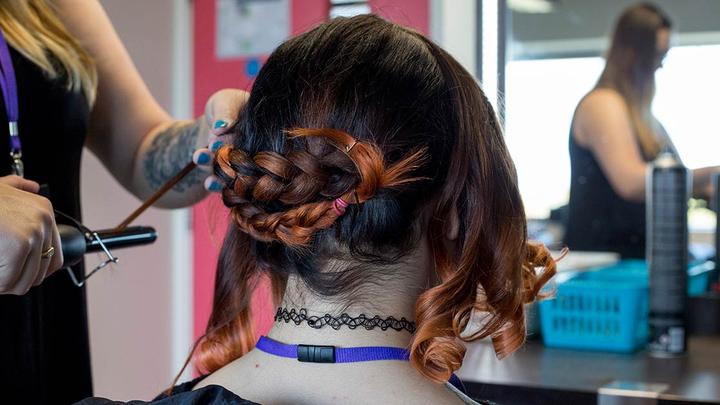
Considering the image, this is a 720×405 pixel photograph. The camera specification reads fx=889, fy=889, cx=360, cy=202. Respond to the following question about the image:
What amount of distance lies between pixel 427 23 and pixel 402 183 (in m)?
2.10

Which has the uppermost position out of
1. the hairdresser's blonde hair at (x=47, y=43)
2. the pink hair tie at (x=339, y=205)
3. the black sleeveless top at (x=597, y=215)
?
the hairdresser's blonde hair at (x=47, y=43)

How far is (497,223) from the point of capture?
100cm

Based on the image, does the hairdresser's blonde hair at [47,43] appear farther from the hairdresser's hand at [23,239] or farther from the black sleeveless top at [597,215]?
the black sleeveless top at [597,215]

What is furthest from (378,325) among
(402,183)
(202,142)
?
(202,142)

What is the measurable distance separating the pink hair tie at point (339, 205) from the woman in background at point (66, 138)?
1.26ft

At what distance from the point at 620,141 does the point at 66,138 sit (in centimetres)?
154

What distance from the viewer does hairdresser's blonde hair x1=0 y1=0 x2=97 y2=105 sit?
4.35 ft

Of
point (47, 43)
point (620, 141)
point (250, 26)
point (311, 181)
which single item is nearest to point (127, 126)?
point (47, 43)

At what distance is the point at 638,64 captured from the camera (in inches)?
96.9

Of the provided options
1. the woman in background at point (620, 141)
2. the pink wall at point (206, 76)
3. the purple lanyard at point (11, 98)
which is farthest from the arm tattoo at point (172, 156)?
the pink wall at point (206, 76)

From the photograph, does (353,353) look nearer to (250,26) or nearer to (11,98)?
(11,98)

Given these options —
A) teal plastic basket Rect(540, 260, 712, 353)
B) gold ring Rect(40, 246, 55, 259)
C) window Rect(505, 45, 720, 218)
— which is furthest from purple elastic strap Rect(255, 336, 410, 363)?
window Rect(505, 45, 720, 218)

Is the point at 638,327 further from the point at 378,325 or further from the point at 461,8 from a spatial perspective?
the point at 461,8

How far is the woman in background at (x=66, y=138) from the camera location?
4.23 feet
